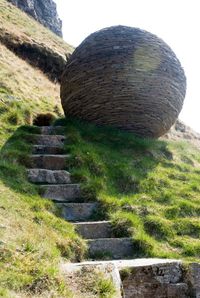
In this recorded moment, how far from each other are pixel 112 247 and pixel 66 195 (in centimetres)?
174

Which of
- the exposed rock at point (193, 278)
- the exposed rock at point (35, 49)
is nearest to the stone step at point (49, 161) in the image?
the exposed rock at point (193, 278)

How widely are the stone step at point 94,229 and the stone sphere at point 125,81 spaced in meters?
4.73

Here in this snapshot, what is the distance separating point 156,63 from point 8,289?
341 inches

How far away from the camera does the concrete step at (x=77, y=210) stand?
7.75 m

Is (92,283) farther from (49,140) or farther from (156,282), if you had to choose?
(49,140)

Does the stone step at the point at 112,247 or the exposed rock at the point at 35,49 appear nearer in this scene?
the stone step at the point at 112,247

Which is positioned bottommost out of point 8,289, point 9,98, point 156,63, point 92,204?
point 9,98

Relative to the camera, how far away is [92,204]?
26.6 feet

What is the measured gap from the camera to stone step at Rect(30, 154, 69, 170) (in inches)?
375

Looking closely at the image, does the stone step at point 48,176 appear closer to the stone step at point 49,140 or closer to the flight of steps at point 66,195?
the flight of steps at point 66,195

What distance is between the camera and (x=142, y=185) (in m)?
9.17

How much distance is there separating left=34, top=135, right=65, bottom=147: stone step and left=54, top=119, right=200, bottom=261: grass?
23 cm

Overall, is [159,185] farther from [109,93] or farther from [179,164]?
[109,93]

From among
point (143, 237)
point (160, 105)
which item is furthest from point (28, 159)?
point (160, 105)
